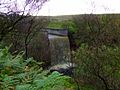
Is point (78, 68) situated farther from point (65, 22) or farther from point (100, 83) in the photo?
point (65, 22)

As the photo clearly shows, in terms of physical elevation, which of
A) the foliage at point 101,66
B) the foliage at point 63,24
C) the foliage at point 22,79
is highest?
the foliage at point 22,79

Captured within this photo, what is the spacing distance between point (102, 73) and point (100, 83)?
0.63m

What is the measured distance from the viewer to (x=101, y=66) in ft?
52.4

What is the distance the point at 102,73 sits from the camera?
16016 millimetres

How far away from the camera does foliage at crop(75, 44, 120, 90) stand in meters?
15.6

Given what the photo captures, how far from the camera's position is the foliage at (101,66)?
15.6m

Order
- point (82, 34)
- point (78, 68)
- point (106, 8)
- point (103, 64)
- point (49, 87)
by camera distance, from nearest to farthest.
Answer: point (49, 87) → point (103, 64) → point (78, 68) → point (106, 8) → point (82, 34)

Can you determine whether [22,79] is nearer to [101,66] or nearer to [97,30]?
[101,66]

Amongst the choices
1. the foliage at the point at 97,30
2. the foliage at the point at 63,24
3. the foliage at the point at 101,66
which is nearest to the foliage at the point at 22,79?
the foliage at the point at 101,66

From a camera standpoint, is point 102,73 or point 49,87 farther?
point 102,73

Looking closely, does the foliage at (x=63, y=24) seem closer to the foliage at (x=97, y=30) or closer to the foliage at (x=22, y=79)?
the foliage at (x=97, y=30)

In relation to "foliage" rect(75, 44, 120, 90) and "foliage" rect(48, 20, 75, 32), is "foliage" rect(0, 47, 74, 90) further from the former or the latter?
"foliage" rect(48, 20, 75, 32)

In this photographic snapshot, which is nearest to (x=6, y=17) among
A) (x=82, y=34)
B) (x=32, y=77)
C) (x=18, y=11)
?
(x=18, y=11)

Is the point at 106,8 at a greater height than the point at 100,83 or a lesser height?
greater
